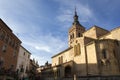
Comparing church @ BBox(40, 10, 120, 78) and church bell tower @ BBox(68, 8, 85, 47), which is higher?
church bell tower @ BBox(68, 8, 85, 47)

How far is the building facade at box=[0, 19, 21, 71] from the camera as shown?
2373 centimetres

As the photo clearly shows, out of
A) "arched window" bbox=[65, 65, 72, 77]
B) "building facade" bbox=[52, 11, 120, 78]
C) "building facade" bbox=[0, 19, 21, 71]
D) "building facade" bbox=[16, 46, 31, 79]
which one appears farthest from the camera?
"arched window" bbox=[65, 65, 72, 77]

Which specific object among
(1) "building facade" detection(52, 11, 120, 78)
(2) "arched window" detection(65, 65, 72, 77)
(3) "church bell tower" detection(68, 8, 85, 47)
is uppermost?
(3) "church bell tower" detection(68, 8, 85, 47)

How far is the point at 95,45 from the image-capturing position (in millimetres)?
28875

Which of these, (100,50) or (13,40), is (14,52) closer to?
(13,40)

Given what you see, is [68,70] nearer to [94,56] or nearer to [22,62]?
[94,56]

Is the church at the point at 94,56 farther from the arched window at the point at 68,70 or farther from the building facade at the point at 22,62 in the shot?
the building facade at the point at 22,62

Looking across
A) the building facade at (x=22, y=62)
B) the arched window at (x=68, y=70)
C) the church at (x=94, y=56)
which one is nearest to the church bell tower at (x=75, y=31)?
the church at (x=94, y=56)

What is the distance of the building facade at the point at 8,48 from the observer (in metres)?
23.7

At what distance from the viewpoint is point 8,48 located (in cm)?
2622

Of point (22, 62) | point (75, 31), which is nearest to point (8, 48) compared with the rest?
point (22, 62)

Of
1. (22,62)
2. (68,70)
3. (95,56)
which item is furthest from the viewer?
(68,70)

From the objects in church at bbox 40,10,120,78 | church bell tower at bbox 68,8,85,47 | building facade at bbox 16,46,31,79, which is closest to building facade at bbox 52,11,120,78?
church at bbox 40,10,120,78

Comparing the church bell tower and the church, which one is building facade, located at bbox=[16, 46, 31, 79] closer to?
the church
